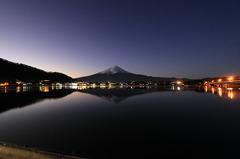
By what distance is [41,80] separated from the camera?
176m

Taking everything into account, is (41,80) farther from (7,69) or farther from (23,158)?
(23,158)

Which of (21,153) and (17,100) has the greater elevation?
(21,153)

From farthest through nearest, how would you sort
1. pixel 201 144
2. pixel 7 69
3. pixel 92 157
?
pixel 7 69
pixel 201 144
pixel 92 157

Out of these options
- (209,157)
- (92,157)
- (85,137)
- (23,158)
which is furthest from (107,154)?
(209,157)

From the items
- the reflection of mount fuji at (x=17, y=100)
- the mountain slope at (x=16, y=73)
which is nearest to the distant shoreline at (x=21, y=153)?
the reflection of mount fuji at (x=17, y=100)

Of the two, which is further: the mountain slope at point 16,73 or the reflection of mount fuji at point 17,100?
the mountain slope at point 16,73

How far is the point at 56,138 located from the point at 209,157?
283 inches

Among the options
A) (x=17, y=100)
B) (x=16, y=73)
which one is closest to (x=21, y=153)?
(x=17, y=100)

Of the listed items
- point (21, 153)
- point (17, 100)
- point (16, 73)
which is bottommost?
point (17, 100)

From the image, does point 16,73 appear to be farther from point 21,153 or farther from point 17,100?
point 21,153

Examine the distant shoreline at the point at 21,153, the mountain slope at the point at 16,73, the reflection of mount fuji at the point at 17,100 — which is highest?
the mountain slope at the point at 16,73

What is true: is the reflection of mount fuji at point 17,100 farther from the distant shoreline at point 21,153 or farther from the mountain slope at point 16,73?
the mountain slope at point 16,73

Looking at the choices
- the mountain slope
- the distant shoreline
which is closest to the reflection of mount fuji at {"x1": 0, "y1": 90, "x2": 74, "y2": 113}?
the distant shoreline

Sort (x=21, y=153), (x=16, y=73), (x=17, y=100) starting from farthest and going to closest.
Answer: (x=16, y=73), (x=17, y=100), (x=21, y=153)
